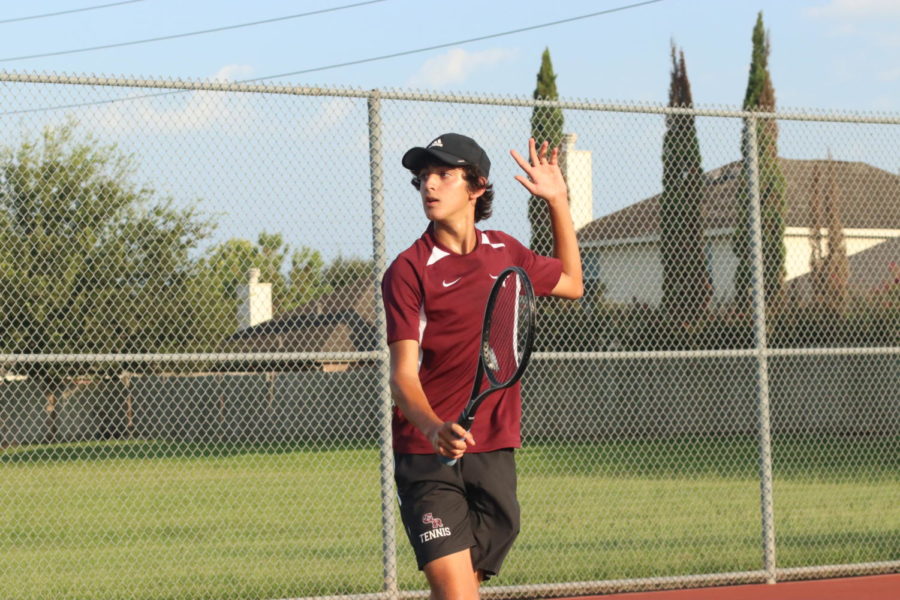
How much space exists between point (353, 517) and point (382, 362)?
22.2 feet

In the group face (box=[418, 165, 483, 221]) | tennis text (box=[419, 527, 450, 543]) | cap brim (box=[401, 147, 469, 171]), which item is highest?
cap brim (box=[401, 147, 469, 171])

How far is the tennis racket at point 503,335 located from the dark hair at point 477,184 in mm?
507

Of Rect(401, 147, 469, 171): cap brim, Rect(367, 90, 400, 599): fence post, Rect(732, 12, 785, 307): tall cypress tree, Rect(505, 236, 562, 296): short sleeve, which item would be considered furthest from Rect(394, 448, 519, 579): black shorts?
Rect(732, 12, 785, 307): tall cypress tree

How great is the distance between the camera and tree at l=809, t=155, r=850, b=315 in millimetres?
19266

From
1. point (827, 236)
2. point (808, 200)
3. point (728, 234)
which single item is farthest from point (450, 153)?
point (808, 200)

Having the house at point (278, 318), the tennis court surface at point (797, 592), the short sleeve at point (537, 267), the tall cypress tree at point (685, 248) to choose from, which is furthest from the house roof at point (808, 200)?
the short sleeve at point (537, 267)

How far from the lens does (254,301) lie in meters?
8.80

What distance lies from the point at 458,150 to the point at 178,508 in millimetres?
11326

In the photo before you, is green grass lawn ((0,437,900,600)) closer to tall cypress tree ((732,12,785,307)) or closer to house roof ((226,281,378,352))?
house roof ((226,281,378,352))

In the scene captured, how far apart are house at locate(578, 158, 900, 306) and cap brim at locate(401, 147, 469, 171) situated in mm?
8690

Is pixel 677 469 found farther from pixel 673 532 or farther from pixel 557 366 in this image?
pixel 673 532

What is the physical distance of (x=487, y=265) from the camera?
438 cm

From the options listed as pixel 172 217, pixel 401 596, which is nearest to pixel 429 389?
pixel 401 596

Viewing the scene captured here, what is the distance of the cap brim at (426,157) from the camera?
4.23 metres
